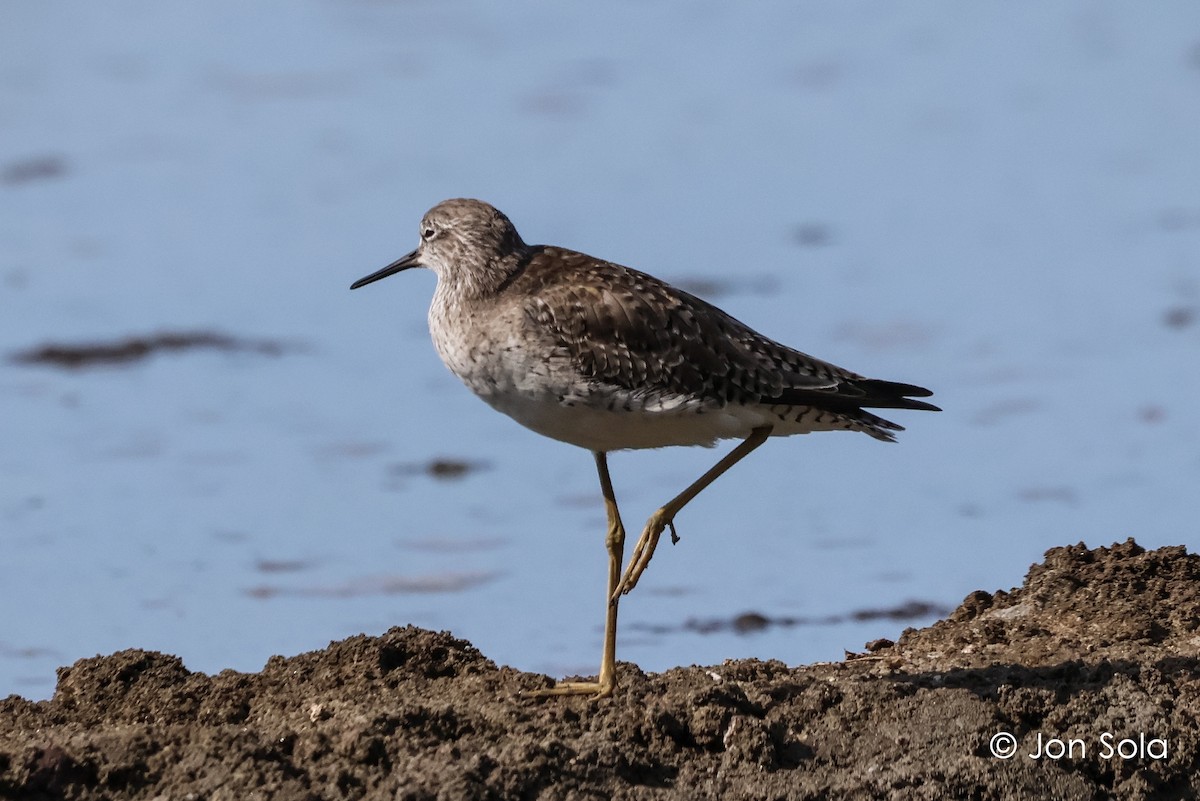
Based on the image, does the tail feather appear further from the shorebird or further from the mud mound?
the mud mound

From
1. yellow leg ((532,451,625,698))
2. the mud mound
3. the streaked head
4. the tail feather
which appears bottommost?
the mud mound

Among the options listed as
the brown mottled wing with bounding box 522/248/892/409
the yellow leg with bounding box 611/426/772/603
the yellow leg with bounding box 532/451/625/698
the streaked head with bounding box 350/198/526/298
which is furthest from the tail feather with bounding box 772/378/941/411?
the streaked head with bounding box 350/198/526/298

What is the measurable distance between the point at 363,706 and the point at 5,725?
1.55 meters

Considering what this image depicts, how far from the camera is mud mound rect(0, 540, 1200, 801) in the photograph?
7316mm

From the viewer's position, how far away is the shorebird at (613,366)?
28.3ft

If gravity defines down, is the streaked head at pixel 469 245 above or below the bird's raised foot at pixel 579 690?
above

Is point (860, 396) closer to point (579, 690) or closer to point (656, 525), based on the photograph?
point (656, 525)

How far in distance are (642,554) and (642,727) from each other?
1278mm

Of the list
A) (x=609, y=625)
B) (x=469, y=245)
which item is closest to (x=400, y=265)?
(x=469, y=245)

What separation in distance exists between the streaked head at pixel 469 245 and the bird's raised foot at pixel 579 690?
185 centimetres

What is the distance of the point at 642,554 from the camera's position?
893 centimetres

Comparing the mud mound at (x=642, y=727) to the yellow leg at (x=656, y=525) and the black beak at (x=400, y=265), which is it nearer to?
the yellow leg at (x=656, y=525)

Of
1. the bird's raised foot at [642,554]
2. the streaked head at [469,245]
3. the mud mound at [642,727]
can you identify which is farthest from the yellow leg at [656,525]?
the streaked head at [469,245]

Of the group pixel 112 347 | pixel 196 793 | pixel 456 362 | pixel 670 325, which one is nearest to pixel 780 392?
pixel 670 325
